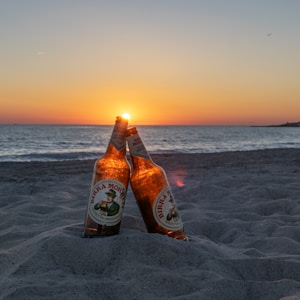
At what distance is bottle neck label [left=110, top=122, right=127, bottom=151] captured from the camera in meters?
2.21

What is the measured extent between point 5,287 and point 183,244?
1.00 meters

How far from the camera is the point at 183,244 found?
7.32 ft

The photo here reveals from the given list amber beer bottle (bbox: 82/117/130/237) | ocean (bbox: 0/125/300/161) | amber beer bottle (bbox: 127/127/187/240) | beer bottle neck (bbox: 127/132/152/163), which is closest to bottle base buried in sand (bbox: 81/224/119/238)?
amber beer bottle (bbox: 82/117/130/237)

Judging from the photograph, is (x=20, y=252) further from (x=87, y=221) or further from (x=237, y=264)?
(x=237, y=264)

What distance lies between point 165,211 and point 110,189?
1.16 feet

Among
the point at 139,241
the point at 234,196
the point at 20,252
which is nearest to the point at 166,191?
the point at 139,241

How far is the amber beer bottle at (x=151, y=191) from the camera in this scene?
2.20m

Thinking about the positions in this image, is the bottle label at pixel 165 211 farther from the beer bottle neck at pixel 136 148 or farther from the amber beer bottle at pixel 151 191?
the beer bottle neck at pixel 136 148

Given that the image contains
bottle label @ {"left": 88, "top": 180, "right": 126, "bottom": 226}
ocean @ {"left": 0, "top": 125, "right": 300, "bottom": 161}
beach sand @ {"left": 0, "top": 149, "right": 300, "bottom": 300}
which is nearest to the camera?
beach sand @ {"left": 0, "top": 149, "right": 300, "bottom": 300}

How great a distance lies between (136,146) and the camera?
2.22 metres

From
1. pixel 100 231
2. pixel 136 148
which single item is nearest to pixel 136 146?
pixel 136 148

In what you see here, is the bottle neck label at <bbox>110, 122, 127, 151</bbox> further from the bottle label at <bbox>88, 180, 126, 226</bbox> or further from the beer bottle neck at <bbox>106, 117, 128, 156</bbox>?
the bottle label at <bbox>88, 180, 126, 226</bbox>

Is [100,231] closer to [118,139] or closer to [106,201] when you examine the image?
[106,201]

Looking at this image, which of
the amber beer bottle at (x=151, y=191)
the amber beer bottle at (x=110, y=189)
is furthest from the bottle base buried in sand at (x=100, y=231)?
the amber beer bottle at (x=151, y=191)
